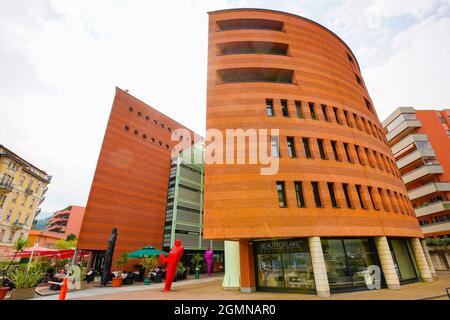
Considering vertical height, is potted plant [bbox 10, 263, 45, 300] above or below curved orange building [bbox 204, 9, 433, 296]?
below

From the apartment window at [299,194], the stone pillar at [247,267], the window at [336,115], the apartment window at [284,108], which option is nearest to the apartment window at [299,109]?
the apartment window at [284,108]

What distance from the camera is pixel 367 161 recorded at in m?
18.2

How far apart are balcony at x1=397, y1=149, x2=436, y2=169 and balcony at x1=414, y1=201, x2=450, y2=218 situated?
793 cm

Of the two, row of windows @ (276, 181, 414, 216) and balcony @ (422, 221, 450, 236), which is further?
balcony @ (422, 221, 450, 236)

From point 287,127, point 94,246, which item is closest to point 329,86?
point 287,127

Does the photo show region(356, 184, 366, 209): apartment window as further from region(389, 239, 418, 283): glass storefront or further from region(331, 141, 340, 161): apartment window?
region(389, 239, 418, 283): glass storefront

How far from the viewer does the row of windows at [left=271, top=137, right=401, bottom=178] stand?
16.4m

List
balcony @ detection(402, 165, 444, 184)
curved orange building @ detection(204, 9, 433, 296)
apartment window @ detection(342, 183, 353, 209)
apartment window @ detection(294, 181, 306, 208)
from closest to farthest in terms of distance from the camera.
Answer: curved orange building @ detection(204, 9, 433, 296) → apartment window @ detection(294, 181, 306, 208) → apartment window @ detection(342, 183, 353, 209) → balcony @ detection(402, 165, 444, 184)

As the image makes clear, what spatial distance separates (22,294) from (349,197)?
21144 millimetres

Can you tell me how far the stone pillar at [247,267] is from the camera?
14.6 m

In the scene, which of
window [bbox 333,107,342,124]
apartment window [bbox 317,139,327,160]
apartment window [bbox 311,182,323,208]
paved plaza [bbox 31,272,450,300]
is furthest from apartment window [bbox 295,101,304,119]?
paved plaza [bbox 31,272,450,300]

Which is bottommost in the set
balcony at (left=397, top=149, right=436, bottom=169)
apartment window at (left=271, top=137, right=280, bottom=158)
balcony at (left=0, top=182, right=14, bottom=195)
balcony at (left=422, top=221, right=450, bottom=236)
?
balcony at (left=422, top=221, right=450, bottom=236)

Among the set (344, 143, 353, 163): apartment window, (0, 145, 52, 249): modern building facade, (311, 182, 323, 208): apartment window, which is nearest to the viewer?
(311, 182, 323, 208): apartment window
